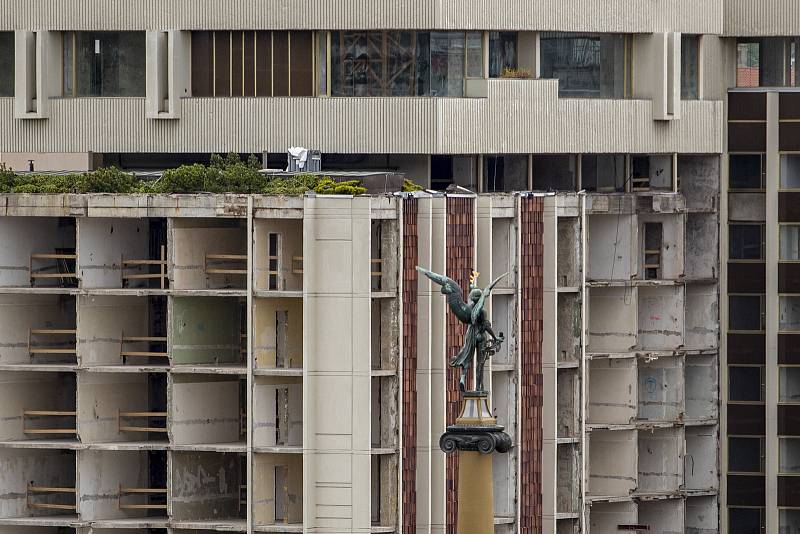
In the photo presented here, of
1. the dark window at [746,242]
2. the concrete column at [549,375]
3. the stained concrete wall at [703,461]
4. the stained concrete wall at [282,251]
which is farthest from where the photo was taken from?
the stained concrete wall at [703,461]

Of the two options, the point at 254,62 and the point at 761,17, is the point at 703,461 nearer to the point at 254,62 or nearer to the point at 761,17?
the point at 761,17

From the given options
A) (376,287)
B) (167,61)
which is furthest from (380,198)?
(167,61)

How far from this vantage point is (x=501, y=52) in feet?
375

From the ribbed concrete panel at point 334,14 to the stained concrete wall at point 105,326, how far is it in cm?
1416

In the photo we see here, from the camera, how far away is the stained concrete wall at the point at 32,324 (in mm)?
101750

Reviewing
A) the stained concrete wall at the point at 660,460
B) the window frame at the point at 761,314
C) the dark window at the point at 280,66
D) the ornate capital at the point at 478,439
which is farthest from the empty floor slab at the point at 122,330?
the window frame at the point at 761,314

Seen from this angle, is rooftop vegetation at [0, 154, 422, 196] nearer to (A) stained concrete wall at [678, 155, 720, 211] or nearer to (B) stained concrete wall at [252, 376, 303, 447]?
(B) stained concrete wall at [252, 376, 303, 447]

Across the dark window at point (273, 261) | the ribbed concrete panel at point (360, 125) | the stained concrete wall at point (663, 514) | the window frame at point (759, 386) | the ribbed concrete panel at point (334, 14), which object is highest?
the ribbed concrete panel at point (334, 14)

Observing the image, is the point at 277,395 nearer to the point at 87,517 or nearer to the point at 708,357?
the point at 87,517

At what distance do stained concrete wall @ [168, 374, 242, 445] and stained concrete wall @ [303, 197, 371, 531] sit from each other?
4447mm

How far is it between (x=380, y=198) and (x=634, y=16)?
21.6m

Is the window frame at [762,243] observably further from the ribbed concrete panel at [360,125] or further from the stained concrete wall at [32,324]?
the stained concrete wall at [32,324]

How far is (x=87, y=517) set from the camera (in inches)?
3986

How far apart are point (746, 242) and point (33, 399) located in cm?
3089
